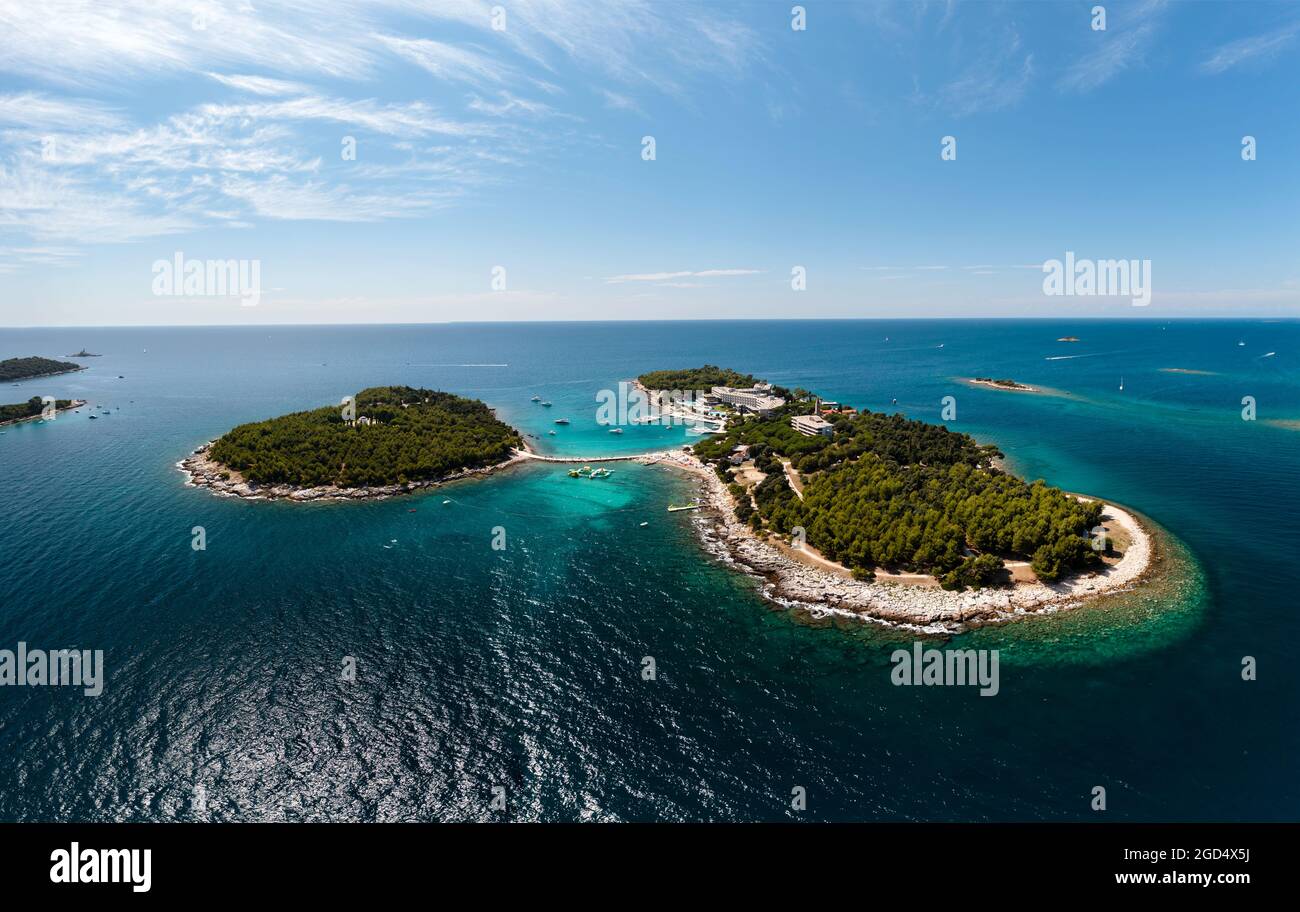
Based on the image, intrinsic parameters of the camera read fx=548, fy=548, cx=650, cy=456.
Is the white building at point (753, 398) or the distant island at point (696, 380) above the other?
the distant island at point (696, 380)

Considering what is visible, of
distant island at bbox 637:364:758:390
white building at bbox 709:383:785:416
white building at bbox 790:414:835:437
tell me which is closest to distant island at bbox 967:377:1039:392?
distant island at bbox 637:364:758:390

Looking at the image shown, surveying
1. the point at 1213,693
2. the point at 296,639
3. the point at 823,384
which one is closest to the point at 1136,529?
the point at 1213,693

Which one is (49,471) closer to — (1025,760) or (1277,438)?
(1025,760)

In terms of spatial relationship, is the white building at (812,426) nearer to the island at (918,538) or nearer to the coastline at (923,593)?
the island at (918,538)

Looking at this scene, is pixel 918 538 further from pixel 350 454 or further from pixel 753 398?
pixel 350 454

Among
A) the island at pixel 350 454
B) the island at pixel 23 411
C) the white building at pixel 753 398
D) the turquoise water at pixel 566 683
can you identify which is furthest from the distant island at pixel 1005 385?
the island at pixel 23 411
